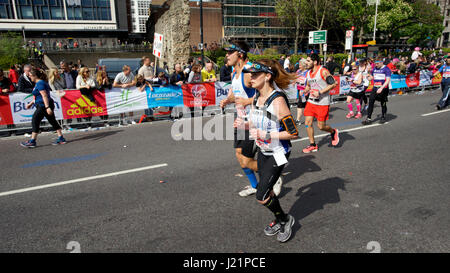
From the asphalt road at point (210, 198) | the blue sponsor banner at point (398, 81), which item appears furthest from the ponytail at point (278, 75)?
the blue sponsor banner at point (398, 81)

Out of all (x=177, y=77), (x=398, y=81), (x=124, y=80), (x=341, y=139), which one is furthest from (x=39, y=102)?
(x=398, y=81)

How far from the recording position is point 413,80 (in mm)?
16250

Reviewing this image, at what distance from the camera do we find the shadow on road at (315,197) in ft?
13.3

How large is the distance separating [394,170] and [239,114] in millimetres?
3274

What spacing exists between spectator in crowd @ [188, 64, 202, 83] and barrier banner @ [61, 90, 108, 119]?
321cm

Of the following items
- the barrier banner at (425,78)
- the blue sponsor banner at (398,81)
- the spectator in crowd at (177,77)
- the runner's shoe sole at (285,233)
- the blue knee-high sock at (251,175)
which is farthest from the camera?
the barrier banner at (425,78)

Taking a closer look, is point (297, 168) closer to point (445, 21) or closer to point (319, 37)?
point (319, 37)

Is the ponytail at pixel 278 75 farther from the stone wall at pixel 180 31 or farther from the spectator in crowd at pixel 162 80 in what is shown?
the stone wall at pixel 180 31

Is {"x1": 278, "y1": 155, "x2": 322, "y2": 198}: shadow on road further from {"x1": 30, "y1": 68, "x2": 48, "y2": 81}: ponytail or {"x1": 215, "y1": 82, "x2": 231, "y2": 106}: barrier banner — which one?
{"x1": 30, "y1": 68, "x2": 48, "y2": 81}: ponytail

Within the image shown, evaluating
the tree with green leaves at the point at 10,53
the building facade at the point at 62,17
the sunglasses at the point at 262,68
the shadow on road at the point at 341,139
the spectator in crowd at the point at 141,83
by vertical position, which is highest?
the building facade at the point at 62,17

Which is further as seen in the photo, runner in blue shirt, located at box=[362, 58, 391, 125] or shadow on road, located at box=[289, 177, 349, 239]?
runner in blue shirt, located at box=[362, 58, 391, 125]

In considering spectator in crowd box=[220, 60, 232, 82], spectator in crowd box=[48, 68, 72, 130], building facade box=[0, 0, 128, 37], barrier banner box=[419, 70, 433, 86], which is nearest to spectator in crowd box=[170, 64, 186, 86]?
spectator in crowd box=[220, 60, 232, 82]

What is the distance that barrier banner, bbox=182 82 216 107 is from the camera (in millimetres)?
10805

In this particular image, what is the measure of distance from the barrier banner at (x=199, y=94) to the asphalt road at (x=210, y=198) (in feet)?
11.4
